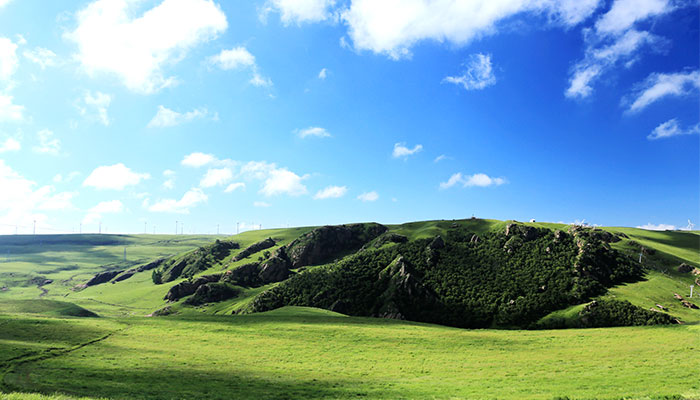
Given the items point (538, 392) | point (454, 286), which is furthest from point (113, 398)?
point (454, 286)

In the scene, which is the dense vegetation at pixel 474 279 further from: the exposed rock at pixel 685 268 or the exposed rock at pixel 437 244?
the exposed rock at pixel 685 268

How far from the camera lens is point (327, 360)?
65.6 m

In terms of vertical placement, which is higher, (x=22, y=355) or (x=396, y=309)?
(x=22, y=355)

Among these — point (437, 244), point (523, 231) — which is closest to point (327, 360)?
point (437, 244)

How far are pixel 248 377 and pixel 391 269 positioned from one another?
123 m

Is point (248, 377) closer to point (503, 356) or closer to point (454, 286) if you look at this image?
point (503, 356)

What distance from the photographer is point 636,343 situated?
236 feet

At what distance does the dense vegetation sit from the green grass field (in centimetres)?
4842

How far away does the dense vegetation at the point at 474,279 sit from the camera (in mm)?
136250

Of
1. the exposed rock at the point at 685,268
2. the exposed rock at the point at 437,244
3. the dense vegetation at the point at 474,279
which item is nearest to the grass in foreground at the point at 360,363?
the dense vegetation at the point at 474,279

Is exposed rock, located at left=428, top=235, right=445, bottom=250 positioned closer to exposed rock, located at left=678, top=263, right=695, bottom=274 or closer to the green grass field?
the green grass field

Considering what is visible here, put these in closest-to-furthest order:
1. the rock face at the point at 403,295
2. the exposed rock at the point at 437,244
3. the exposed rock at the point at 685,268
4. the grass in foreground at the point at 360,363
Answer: the grass in foreground at the point at 360,363 < the rock face at the point at 403,295 < the exposed rock at the point at 685,268 < the exposed rock at the point at 437,244

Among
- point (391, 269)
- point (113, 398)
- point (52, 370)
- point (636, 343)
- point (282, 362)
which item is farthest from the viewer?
point (391, 269)

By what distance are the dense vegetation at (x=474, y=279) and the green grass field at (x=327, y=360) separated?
48416 mm
